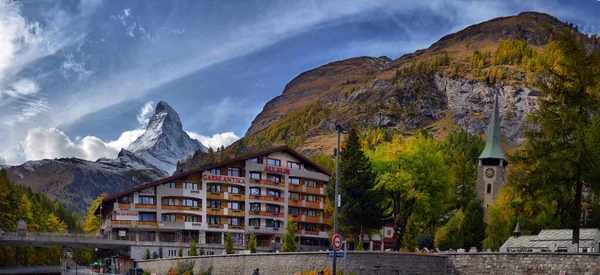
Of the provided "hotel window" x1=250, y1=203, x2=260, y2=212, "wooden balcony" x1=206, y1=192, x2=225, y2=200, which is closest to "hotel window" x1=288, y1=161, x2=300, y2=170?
"hotel window" x1=250, y1=203, x2=260, y2=212

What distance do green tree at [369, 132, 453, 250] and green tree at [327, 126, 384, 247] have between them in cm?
233

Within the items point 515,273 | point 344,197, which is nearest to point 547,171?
point 515,273

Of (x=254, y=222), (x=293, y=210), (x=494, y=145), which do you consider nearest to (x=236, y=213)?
(x=254, y=222)

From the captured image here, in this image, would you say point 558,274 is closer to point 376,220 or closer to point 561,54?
point 561,54

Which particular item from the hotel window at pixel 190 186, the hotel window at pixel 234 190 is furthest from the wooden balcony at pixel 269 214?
the hotel window at pixel 190 186

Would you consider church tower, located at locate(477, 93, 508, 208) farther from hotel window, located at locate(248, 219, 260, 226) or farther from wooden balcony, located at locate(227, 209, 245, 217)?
wooden balcony, located at locate(227, 209, 245, 217)

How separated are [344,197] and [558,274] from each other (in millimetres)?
35319

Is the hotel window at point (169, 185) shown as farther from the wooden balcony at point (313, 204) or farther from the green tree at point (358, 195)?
the green tree at point (358, 195)

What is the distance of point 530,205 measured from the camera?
42.2 metres

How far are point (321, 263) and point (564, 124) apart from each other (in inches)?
667

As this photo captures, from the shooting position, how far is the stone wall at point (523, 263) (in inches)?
1398

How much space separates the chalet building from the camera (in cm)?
9169

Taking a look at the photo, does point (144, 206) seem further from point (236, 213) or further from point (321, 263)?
point (321, 263)

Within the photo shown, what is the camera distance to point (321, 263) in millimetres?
45031
